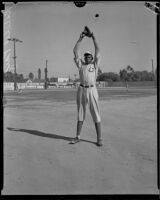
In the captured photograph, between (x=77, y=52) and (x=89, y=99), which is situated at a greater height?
(x=77, y=52)

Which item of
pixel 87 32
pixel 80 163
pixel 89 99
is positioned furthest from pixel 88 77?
pixel 80 163

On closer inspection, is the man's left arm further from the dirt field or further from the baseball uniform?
the dirt field

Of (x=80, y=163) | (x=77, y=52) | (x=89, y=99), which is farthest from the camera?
(x=89, y=99)

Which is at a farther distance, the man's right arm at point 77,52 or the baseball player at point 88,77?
the baseball player at point 88,77

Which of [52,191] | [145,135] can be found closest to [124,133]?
[145,135]

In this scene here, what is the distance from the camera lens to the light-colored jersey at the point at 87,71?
3.82 m

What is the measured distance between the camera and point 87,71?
3811 mm

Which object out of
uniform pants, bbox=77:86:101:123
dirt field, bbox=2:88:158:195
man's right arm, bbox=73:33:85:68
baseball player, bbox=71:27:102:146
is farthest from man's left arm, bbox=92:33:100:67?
dirt field, bbox=2:88:158:195

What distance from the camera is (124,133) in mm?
5172

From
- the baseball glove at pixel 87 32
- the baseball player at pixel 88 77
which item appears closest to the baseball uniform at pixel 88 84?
the baseball player at pixel 88 77

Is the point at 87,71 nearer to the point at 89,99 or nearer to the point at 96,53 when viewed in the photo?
the point at 96,53

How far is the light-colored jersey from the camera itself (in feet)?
12.5

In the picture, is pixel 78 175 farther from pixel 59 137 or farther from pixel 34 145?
pixel 59 137

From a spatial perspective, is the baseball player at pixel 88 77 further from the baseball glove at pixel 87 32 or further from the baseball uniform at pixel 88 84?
the baseball glove at pixel 87 32
